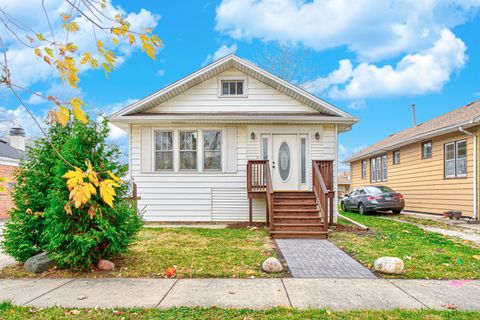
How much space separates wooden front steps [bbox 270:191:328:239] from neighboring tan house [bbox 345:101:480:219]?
663 centimetres

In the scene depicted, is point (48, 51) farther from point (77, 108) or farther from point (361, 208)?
point (361, 208)

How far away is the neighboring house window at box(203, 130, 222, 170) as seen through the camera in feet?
34.5

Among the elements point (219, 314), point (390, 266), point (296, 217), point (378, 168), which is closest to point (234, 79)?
point (296, 217)

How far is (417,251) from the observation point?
624 cm

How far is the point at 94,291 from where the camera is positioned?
4004mm

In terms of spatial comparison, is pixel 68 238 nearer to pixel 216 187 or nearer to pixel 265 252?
pixel 265 252

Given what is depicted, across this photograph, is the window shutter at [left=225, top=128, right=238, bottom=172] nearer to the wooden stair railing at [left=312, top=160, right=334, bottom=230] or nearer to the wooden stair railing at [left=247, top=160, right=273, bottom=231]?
the wooden stair railing at [left=247, top=160, right=273, bottom=231]

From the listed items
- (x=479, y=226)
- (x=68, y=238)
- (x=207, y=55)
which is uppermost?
(x=207, y=55)

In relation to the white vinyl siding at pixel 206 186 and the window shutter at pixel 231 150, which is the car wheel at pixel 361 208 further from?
the window shutter at pixel 231 150

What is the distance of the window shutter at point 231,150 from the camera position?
10.4 m

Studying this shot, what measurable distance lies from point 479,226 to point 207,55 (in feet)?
50.2

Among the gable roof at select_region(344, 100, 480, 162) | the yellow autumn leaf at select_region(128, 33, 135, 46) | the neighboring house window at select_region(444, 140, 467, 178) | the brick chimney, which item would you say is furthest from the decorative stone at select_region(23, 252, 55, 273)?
the brick chimney

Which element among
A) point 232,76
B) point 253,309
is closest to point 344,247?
point 253,309

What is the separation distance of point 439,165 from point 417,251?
8675mm
